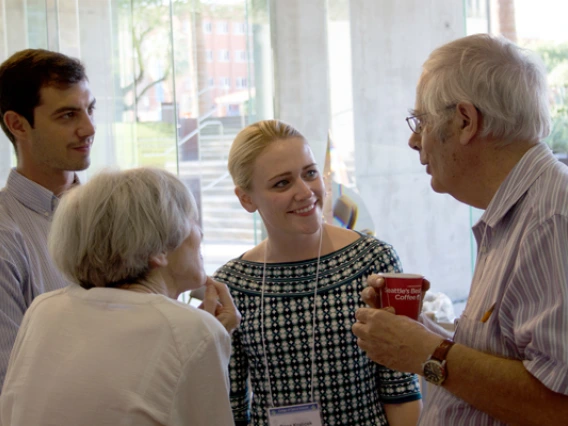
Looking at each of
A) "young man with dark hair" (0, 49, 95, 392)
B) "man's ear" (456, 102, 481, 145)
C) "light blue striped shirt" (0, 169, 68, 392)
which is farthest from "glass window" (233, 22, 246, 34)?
"man's ear" (456, 102, 481, 145)

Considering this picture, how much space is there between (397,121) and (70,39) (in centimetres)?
264

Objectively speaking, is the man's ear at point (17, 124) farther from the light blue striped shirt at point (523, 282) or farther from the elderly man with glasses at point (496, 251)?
the light blue striped shirt at point (523, 282)

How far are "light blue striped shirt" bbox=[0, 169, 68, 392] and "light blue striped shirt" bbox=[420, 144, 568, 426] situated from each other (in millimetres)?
1210

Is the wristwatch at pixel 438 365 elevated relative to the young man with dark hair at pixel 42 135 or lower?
lower

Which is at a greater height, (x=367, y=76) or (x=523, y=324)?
(x=367, y=76)

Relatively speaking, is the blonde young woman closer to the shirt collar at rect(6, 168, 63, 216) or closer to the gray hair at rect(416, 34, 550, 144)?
the shirt collar at rect(6, 168, 63, 216)

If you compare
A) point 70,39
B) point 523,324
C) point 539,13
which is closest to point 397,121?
point 539,13

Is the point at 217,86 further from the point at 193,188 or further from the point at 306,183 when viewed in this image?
the point at 306,183

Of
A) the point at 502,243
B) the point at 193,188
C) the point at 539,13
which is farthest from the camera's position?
the point at 193,188

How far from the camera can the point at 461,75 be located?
1.55 metres

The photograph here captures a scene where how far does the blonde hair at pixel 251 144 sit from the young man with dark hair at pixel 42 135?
53cm

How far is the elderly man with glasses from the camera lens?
1323mm

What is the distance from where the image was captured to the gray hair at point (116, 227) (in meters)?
1.52

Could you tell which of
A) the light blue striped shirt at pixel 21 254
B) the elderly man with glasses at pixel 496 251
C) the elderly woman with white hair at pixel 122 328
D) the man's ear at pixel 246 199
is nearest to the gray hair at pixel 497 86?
the elderly man with glasses at pixel 496 251
